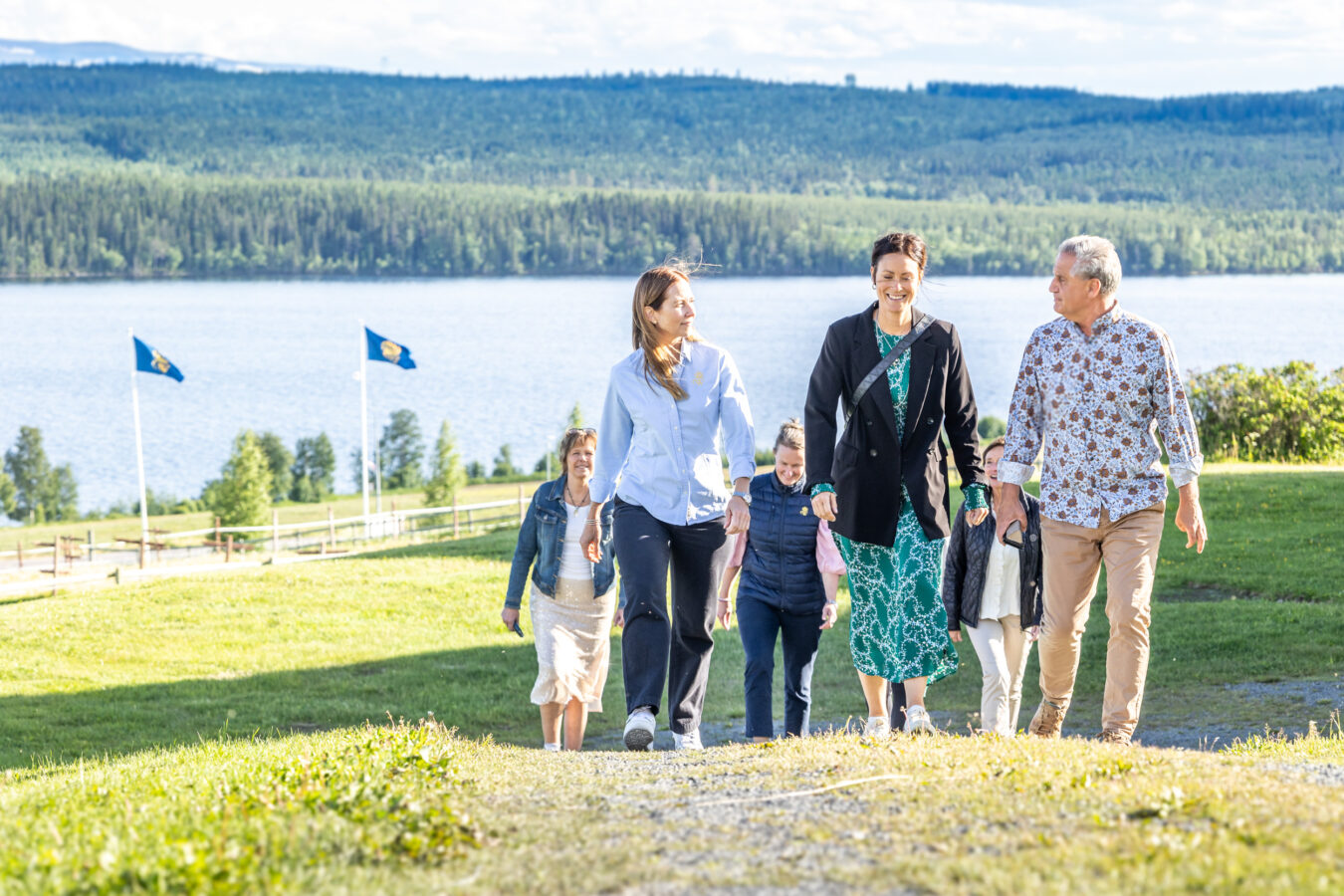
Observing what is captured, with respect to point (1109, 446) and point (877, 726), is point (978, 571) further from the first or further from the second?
point (1109, 446)

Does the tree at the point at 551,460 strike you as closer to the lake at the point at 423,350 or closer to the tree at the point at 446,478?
the lake at the point at 423,350

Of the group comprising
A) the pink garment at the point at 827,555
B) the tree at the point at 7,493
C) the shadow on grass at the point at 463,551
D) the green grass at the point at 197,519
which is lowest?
the tree at the point at 7,493

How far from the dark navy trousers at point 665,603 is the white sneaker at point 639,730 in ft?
0.28

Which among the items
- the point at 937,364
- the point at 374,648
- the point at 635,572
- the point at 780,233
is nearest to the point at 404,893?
the point at 635,572

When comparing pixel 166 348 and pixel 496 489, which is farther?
pixel 166 348

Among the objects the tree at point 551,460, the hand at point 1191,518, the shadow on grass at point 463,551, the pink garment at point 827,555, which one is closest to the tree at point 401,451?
the tree at point 551,460

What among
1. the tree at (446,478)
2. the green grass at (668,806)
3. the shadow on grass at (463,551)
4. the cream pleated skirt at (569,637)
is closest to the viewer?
the green grass at (668,806)

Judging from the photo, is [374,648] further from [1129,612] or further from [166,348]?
[166,348]

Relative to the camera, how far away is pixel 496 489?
71.7 meters

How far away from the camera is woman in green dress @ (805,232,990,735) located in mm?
6086

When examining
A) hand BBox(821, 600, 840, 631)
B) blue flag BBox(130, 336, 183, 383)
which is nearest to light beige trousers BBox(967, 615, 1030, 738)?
hand BBox(821, 600, 840, 631)

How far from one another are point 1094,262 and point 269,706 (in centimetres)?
827

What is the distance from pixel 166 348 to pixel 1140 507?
13222cm

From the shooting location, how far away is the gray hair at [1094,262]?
580 centimetres
